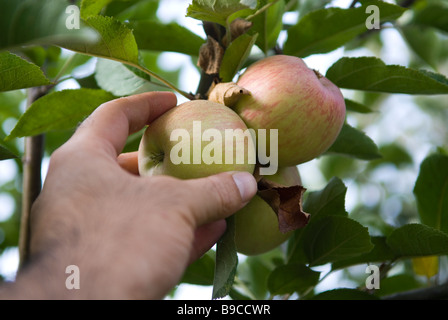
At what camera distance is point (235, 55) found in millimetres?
956

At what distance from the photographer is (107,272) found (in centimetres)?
65

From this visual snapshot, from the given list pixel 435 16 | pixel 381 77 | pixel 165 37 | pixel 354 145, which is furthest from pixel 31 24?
pixel 435 16

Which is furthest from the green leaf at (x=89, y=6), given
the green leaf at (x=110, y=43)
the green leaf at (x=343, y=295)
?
the green leaf at (x=343, y=295)

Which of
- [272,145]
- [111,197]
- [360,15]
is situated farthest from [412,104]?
[111,197]

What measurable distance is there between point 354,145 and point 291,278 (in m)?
0.37

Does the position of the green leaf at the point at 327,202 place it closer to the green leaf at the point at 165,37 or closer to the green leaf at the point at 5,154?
the green leaf at the point at 165,37

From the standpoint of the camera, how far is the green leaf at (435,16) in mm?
1367

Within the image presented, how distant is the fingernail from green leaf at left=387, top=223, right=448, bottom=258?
43 cm

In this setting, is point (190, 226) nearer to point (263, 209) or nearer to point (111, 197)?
point (111, 197)

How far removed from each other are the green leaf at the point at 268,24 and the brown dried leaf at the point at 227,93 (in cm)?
21

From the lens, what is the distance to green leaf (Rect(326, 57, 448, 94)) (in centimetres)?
96

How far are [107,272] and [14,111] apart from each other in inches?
49.5

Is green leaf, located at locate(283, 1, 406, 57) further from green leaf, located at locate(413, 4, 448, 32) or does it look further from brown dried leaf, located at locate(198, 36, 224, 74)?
green leaf, located at locate(413, 4, 448, 32)
